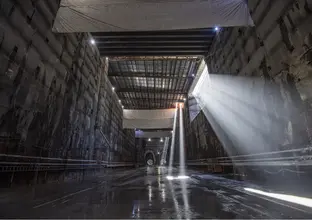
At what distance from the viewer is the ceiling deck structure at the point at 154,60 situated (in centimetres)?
959

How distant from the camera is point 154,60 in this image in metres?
12.1

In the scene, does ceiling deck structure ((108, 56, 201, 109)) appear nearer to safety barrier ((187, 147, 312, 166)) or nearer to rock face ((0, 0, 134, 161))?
rock face ((0, 0, 134, 161))

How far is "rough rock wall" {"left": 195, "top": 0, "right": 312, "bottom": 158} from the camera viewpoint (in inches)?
137

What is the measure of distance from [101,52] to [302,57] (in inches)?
406

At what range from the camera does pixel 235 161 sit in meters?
6.66

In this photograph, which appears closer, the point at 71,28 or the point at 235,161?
the point at 71,28

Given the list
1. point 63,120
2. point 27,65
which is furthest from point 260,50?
point 63,120

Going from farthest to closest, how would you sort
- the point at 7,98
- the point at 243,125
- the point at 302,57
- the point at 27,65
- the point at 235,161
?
the point at 235,161, the point at 243,125, the point at 27,65, the point at 7,98, the point at 302,57

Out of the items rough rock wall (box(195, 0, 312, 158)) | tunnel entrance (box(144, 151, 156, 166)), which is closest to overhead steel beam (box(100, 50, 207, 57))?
rough rock wall (box(195, 0, 312, 158))

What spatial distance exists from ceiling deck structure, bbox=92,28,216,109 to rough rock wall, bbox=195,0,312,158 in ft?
15.1

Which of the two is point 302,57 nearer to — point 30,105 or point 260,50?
point 260,50

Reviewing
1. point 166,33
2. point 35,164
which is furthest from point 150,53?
point 35,164

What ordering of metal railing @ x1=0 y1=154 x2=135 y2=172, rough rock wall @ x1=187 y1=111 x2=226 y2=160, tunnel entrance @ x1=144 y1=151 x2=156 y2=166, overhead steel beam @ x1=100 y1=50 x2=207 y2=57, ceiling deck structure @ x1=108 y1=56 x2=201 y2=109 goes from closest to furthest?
metal railing @ x1=0 y1=154 x2=135 y2=172
rough rock wall @ x1=187 y1=111 x2=226 y2=160
overhead steel beam @ x1=100 y1=50 x2=207 y2=57
ceiling deck structure @ x1=108 y1=56 x2=201 y2=109
tunnel entrance @ x1=144 y1=151 x2=156 y2=166

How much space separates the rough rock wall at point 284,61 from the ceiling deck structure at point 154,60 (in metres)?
4.61
